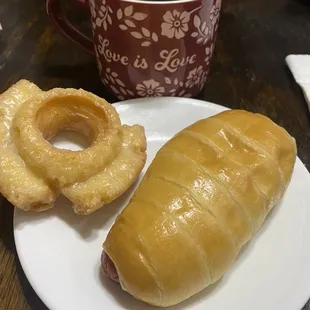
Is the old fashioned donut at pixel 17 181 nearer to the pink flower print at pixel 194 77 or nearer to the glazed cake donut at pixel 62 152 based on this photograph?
the glazed cake donut at pixel 62 152

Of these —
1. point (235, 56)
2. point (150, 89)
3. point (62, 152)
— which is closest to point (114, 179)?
point (62, 152)

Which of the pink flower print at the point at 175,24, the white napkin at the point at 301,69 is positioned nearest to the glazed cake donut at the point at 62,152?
the pink flower print at the point at 175,24

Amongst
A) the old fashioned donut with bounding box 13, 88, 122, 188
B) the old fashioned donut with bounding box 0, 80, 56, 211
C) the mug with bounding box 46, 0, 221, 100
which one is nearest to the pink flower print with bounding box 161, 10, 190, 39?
the mug with bounding box 46, 0, 221, 100

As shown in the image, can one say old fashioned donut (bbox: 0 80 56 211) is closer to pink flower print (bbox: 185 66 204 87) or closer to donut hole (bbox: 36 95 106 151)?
donut hole (bbox: 36 95 106 151)

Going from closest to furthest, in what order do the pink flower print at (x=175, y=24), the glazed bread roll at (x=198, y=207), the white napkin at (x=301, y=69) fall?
the glazed bread roll at (x=198, y=207)
the pink flower print at (x=175, y=24)
the white napkin at (x=301, y=69)

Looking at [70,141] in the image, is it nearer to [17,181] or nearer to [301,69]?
[17,181]

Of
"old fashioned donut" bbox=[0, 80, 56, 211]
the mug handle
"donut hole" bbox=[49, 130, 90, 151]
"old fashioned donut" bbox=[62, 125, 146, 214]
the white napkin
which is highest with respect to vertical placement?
the mug handle
